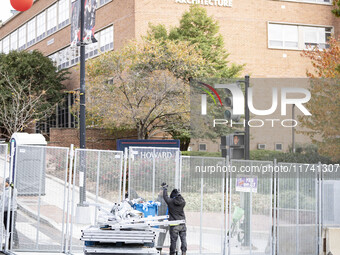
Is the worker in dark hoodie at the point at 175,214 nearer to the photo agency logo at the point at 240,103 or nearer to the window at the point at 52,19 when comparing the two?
the photo agency logo at the point at 240,103

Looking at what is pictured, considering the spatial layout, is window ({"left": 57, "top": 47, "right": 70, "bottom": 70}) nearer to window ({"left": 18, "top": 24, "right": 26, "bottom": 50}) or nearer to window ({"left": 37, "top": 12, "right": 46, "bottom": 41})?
window ({"left": 37, "top": 12, "right": 46, "bottom": 41})

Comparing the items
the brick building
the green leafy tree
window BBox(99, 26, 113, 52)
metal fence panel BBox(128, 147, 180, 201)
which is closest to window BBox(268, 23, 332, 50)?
the brick building

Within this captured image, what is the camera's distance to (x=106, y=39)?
37438 mm

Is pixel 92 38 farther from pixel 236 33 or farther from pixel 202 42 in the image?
pixel 236 33

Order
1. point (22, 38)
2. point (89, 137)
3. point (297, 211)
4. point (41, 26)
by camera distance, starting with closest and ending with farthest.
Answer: point (297, 211), point (89, 137), point (41, 26), point (22, 38)

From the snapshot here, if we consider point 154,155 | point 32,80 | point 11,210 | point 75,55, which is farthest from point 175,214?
point 75,55

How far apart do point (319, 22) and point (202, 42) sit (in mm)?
12396

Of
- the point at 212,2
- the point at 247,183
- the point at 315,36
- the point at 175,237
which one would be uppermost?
the point at 212,2

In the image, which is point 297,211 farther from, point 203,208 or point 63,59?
point 63,59

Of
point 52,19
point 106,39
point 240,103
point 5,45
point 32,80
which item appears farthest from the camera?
point 5,45

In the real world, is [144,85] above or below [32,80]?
below

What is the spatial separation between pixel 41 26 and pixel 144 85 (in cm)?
2492

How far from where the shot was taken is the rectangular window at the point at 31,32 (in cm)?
5041

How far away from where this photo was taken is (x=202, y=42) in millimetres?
30234
